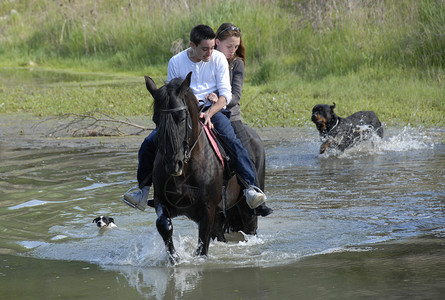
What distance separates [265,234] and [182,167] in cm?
225

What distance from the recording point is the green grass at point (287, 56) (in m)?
14.4

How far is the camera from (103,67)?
21.6m

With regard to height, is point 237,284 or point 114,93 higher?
point 114,93

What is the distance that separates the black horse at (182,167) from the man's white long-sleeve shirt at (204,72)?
0.46 meters

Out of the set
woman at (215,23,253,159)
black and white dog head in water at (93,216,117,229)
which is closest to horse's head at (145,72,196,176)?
woman at (215,23,253,159)

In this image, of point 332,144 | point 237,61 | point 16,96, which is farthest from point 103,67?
point 237,61

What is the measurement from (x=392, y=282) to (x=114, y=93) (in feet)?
39.9

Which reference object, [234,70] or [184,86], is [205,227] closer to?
[184,86]

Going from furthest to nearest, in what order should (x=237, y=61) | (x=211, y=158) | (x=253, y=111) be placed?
1. (x=253, y=111)
2. (x=237, y=61)
3. (x=211, y=158)

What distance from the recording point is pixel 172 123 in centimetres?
509

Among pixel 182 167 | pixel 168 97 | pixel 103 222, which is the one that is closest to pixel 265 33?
pixel 103 222

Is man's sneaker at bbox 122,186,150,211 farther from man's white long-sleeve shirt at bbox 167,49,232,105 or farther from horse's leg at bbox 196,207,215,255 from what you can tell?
man's white long-sleeve shirt at bbox 167,49,232,105

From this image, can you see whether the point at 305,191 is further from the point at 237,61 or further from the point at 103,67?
the point at 103,67

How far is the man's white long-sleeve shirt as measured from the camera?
5.89 meters
